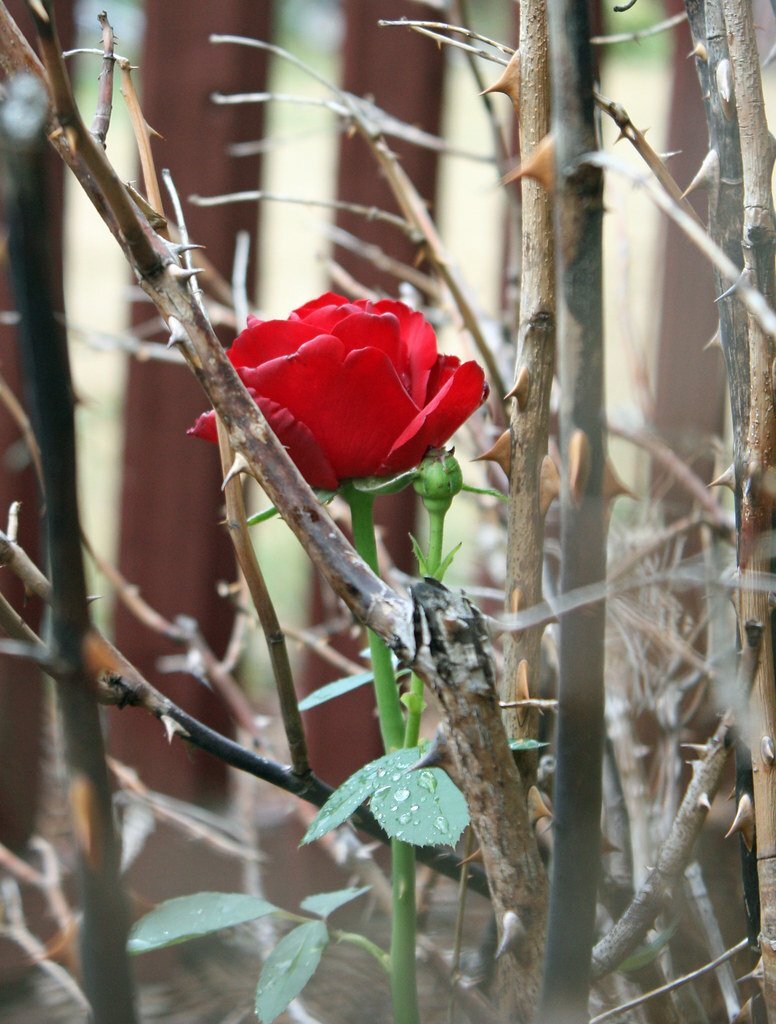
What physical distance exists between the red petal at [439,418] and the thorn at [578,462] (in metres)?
0.11

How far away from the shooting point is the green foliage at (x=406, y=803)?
0.35 m

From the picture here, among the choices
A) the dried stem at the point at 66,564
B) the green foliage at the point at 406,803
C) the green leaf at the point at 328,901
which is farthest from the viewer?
the green leaf at the point at 328,901

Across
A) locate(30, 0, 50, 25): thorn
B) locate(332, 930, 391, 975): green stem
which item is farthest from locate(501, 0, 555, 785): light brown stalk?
locate(30, 0, 50, 25): thorn

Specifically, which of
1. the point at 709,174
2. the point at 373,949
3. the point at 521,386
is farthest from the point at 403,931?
the point at 709,174

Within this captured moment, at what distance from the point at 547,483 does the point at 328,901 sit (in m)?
0.23

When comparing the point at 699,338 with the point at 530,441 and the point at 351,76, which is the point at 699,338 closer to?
the point at 351,76

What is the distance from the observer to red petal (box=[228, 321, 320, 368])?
16.1 inches

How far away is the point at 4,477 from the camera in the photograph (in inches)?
45.6

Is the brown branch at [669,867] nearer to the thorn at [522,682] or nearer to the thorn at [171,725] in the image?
the thorn at [522,682]

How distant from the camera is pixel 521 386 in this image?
418mm

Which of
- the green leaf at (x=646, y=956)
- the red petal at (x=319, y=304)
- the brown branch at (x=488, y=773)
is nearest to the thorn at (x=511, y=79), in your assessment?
the red petal at (x=319, y=304)

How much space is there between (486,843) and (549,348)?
0.20 m

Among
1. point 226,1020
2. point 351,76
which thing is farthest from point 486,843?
point 351,76

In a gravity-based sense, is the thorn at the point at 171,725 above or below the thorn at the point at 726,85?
below
